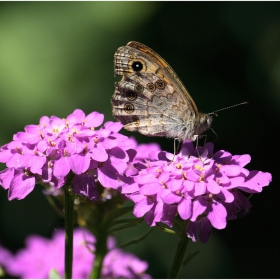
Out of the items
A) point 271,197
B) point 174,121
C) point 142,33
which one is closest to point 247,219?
point 271,197

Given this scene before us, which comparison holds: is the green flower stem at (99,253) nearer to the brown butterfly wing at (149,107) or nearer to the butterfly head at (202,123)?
the brown butterfly wing at (149,107)

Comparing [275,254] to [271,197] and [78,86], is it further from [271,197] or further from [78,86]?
[78,86]

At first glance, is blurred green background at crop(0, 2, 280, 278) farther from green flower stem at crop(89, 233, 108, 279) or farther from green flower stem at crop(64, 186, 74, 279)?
green flower stem at crop(64, 186, 74, 279)

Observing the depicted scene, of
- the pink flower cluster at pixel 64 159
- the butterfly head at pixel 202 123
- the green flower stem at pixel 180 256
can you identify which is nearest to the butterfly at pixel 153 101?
the butterfly head at pixel 202 123

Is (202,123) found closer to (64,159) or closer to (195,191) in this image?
(195,191)

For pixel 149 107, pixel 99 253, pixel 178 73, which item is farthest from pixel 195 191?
pixel 178 73

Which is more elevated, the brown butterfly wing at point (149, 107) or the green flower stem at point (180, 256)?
the brown butterfly wing at point (149, 107)
